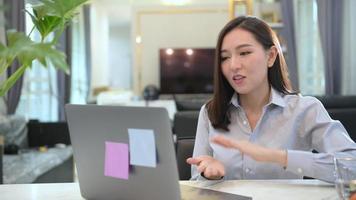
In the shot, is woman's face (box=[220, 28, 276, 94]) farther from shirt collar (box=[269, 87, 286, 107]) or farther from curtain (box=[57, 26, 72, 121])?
curtain (box=[57, 26, 72, 121])

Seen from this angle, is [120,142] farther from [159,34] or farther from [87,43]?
[159,34]

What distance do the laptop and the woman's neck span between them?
533mm

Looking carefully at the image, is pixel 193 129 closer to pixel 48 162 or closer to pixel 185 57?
pixel 48 162

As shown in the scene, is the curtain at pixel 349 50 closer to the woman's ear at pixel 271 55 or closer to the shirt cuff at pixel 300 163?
the woman's ear at pixel 271 55

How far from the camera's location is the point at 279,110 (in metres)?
1.40

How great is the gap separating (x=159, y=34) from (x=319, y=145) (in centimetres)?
567

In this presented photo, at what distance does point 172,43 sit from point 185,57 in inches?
15.3

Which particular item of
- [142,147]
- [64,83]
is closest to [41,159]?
[64,83]

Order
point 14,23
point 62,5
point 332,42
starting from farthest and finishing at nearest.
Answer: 1. point 332,42
2. point 14,23
3. point 62,5

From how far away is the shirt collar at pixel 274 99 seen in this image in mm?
1385

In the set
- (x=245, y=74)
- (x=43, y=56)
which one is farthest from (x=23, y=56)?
(x=245, y=74)

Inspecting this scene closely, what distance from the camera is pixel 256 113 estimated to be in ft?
4.81

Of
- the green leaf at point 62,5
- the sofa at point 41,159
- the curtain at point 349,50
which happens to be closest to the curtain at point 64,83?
the sofa at point 41,159

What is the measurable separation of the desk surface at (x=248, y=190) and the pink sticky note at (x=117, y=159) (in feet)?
0.66
